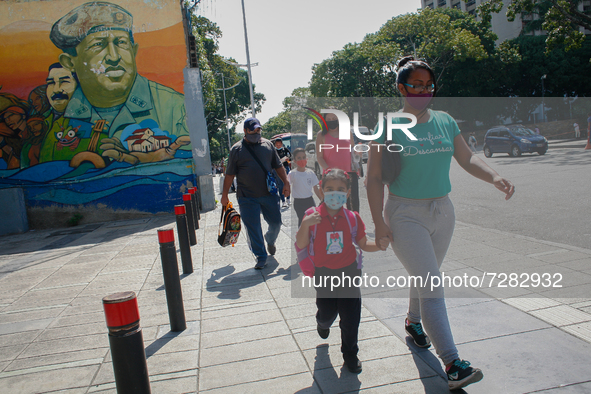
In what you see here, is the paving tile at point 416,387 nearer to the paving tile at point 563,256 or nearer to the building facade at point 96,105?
the paving tile at point 563,256

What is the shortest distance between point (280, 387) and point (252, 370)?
0.32m

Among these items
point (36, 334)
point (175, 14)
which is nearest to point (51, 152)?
point (175, 14)

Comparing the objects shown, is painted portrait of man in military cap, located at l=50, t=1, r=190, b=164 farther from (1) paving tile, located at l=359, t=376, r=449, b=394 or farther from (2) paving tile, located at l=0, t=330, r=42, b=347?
(1) paving tile, located at l=359, t=376, r=449, b=394

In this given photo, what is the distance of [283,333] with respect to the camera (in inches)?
147

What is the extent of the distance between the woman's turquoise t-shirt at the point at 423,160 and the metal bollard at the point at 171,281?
→ 2061mm

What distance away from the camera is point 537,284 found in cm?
440

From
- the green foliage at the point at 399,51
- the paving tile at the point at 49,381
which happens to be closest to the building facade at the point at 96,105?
the paving tile at the point at 49,381

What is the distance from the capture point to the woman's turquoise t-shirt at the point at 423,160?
9.10 ft

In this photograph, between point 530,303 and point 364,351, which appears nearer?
point 364,351

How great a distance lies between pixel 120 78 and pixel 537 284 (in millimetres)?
11218

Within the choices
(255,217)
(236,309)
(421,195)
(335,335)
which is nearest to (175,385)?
(335,335)

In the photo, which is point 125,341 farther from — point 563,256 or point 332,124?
point 563,256

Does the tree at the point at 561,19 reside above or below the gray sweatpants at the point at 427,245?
above

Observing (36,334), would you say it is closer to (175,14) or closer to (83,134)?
(83,134)
